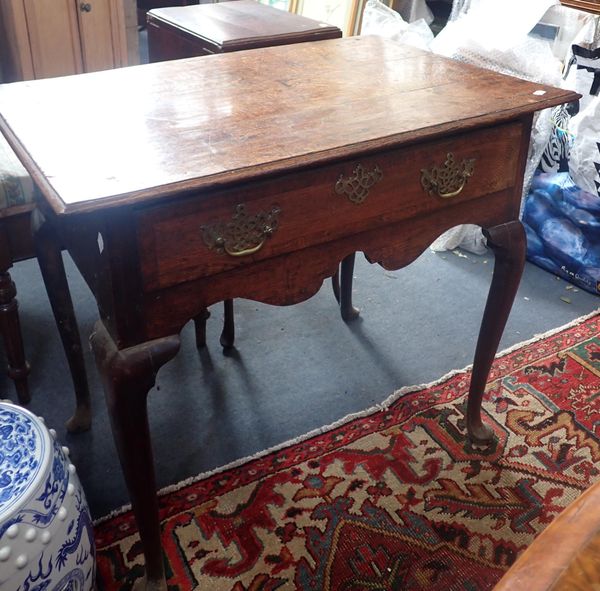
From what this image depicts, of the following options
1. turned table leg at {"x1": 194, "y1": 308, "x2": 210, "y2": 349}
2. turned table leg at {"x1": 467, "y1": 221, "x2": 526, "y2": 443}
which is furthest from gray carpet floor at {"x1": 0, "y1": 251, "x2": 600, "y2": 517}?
turned table leg at {"x1": 467, "y1": 221, "x2": 526, "y2": 443}

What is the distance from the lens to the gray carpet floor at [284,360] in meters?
1.49

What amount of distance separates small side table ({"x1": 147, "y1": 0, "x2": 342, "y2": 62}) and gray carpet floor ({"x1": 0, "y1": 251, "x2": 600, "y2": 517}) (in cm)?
72

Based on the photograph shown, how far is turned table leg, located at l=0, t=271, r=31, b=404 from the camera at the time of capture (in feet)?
4.59

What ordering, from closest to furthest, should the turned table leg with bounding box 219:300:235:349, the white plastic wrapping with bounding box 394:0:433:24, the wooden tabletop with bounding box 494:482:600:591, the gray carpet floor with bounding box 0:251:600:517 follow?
1. the wooden tabletop with bounding box 494:482:600:591
2. the gray carpet floor with bounding box 0:251:600:517
3. the turned table leg with bounding box 219:300:235:349
4. the white plastic wrapping with bounding box 394:0:433:24

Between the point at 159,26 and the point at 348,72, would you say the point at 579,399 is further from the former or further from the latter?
the point at 159,26

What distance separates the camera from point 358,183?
3.32ft

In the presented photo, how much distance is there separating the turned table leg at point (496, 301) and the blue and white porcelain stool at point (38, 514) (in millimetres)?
811

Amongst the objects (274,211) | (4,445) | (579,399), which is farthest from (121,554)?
(579,399)

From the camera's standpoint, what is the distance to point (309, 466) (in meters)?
1.44

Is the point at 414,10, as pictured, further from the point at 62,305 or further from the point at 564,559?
the point at 564,559

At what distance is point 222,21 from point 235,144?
1281 mm

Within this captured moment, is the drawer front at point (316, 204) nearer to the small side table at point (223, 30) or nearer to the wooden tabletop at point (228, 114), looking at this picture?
the wooden tabletop at point (228, 114)

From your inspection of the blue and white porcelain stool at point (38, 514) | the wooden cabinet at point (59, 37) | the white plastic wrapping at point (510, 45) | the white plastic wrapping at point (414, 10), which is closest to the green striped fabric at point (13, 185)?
the blue and white porcelain stool at point (38, 514)

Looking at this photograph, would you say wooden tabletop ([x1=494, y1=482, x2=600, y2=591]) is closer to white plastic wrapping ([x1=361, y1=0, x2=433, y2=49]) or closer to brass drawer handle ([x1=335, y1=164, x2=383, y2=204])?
brass drawer handle ([x1=335, y1=164, x2=383, y2=204])
